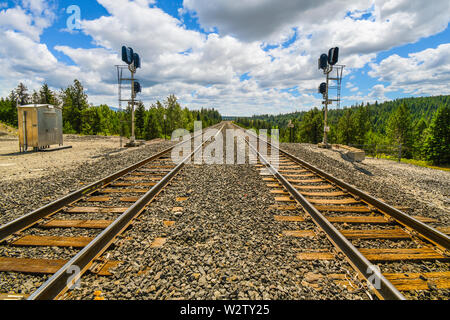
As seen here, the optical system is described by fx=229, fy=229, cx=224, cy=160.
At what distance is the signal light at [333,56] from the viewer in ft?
49.3

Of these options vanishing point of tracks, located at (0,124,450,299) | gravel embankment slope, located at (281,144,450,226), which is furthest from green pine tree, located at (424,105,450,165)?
vanishing point of tracks, located at (0,124,450,299)

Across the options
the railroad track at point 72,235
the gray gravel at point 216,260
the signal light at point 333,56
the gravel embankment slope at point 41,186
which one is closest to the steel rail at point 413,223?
the gray gravel at point 216,260

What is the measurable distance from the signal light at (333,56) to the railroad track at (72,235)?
575 inches

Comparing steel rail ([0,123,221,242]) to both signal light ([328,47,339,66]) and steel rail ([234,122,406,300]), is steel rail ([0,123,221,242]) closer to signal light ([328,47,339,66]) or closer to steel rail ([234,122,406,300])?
steel rail ([234,122,406,300])

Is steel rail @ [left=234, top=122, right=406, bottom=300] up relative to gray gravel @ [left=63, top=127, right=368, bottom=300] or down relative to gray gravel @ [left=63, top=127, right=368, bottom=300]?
up

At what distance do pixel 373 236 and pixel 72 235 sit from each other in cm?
469

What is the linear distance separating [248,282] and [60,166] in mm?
9466

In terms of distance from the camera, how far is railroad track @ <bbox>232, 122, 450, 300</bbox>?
2.58 m

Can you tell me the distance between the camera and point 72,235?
355 centimetres

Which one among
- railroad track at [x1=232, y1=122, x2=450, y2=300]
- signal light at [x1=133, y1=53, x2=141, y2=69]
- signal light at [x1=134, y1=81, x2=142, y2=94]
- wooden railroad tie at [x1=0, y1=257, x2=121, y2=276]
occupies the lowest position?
wooden railroad tie at [x1=0, y1=257, x2=121, y2=276]

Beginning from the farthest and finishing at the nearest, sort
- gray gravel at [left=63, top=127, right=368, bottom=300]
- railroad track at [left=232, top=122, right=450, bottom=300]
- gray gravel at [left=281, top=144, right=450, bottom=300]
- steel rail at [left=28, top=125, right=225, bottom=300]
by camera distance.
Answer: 1. gray gravel at [left=281, top=144, right=450, bottom=300]
2. railroad track at [left=232, top=122, right=450, bottom=300]
3. gray gravel at [left=63, top=127, right=368, bottom=300]
4. steel rail at [left=28, top=125, right=225, bottom=300]

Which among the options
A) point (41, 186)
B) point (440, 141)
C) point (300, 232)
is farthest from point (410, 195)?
point (440, 141)

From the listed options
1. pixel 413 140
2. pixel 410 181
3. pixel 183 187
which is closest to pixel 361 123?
pixel 413 140

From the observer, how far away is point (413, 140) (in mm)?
62875
